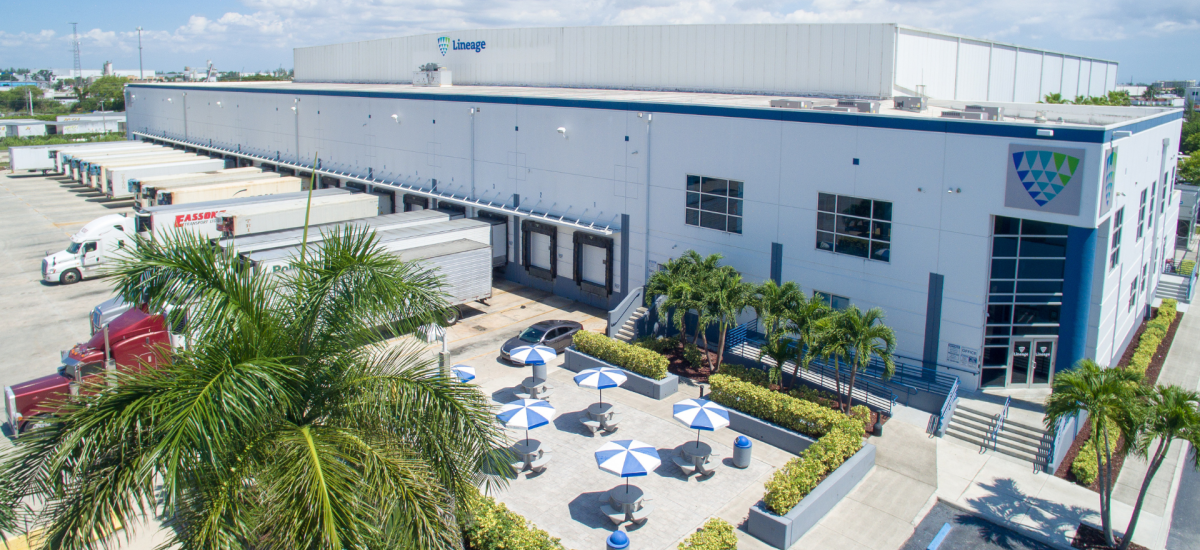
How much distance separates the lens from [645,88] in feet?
139

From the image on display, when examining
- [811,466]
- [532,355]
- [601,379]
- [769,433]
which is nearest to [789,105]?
[769,433]

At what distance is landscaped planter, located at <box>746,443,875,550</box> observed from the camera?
642 inches

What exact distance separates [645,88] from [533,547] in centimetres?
3202

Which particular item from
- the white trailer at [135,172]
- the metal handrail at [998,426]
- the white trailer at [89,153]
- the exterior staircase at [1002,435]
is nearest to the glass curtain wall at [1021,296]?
the metal handrail at [998,426]

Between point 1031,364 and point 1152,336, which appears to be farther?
point 1152,336

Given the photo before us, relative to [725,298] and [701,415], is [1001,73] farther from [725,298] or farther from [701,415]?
[701,415]

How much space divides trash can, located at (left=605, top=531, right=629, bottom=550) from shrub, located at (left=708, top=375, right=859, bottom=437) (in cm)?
767

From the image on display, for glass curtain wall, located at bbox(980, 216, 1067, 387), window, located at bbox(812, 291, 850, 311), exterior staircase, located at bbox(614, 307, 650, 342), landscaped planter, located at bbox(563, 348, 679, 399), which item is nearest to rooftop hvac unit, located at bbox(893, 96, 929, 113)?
glass curtain wall, located at bbox(980, 216, 1067, 387)

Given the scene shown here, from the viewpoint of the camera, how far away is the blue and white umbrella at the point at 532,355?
74.9ft

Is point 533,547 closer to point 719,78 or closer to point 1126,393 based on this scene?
point 1126,393

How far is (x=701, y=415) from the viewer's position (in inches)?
758

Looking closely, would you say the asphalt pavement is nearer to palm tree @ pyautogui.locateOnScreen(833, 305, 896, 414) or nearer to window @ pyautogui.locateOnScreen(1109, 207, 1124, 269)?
palm tree @ pyautogui.locateOnScreen(833, 305, 896, 414)

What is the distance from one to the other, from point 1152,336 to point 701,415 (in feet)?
64.7

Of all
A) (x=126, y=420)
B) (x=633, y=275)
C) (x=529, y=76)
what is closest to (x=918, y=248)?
(x=633, y=275)
